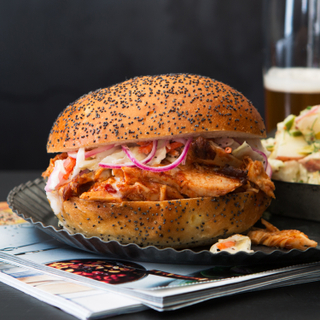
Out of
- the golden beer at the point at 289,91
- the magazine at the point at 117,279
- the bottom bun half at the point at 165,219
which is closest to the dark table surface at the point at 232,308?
the magazine at the point at 117,279

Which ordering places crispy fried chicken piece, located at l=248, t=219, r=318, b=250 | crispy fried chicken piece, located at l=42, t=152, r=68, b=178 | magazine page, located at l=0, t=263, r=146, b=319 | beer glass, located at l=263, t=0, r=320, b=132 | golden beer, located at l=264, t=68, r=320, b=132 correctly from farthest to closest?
1. beer glass, located at l=263, t=0, r=320, b=132
2. golden beer, located at l=264, t=68, r=320, b=132
3. crispy fried chicken piece, located at l=42, t=152, r=68, b=178
4. crispy fried chicken piece, located at l=248, t=219, r=318, b=250
5. magazine page, located at l=0, t=263, r=146, b=319

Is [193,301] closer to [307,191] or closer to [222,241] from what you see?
[222,241]

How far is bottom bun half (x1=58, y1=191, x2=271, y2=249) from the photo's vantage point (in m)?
2.13

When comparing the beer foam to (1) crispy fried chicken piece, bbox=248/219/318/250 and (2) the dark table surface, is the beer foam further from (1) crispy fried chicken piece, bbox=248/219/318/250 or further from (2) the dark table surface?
(2) the dark table surface

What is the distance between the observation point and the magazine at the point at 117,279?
159 cm

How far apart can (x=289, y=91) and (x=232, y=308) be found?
2787 mm

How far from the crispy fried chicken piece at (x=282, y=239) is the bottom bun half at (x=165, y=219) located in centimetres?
10

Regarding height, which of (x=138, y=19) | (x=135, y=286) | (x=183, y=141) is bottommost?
(x=135, y=286)

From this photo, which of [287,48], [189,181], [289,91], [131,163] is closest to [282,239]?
[189,181]

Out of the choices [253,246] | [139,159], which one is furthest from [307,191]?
[139,159]

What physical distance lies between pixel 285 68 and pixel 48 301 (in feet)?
11.1

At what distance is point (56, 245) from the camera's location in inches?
91.7

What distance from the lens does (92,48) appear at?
597 centimetres

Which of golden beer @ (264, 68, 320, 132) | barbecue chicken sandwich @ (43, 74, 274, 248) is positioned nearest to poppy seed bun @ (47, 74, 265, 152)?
barbecue chicken sandwich @ (43, 74, 274, 248)
